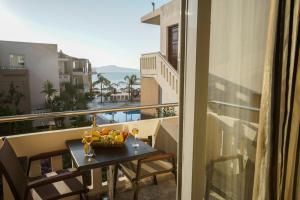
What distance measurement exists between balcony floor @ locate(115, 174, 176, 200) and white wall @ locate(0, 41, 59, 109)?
10118 mm

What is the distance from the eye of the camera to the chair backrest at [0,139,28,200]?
1.40m

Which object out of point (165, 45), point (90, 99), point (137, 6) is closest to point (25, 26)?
point (90, 99)

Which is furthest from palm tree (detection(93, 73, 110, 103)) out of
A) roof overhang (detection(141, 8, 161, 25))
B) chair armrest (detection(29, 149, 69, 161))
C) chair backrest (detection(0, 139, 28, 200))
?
chair backrest (detection(0, 139, 28, 200))

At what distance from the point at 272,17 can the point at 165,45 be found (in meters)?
7.26

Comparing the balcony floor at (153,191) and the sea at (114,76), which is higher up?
the sea at (114,76)

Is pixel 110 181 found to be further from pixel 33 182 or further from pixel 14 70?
pixel 14 70

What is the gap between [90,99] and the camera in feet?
36.5

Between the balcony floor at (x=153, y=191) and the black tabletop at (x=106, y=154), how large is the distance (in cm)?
57

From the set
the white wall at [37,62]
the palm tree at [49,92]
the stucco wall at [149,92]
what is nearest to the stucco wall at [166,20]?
the stucco wall at [149,92]

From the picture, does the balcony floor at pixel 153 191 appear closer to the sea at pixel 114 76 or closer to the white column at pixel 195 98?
the white column at pixel 195 98

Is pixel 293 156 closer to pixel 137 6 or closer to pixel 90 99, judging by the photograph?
pixel 137 6

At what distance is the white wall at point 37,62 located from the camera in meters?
10.7

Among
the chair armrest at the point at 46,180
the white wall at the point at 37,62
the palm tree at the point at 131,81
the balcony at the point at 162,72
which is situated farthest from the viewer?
the palm tree at the point at 131,81

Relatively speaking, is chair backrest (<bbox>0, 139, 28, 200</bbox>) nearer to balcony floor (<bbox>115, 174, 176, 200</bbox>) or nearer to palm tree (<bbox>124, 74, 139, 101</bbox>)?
balcony floor (<bbox>115, 174, 176, 200</bbox>)
